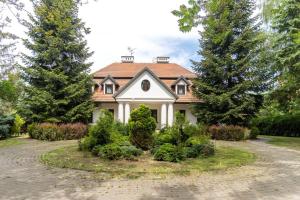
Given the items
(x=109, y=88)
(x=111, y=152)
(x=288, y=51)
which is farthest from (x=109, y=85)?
(x=111, y=152)

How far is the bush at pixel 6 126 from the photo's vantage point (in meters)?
21.2

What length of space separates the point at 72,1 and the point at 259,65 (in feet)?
64.6

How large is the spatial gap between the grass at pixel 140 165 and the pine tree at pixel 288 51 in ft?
30.2

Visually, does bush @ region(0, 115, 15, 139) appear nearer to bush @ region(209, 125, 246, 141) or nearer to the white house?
the white house

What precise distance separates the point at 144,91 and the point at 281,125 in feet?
42.7

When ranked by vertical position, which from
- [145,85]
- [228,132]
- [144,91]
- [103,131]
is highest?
[145,85]

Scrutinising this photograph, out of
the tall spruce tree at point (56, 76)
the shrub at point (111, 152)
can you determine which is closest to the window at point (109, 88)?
the tall spruce tree at point (56, 76)

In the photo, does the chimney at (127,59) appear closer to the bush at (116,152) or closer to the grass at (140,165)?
the grass at (140,165)

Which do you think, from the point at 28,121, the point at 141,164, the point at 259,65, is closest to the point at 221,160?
the point at 141,164

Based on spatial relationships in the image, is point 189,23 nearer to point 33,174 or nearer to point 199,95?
point 33,174

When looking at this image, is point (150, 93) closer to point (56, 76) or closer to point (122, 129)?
point (56, 76)

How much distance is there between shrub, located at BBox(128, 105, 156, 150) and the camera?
42.7ft

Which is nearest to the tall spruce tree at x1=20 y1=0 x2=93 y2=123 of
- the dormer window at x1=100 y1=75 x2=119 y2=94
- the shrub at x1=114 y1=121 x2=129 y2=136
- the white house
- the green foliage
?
the green foliage

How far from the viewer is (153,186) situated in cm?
782
